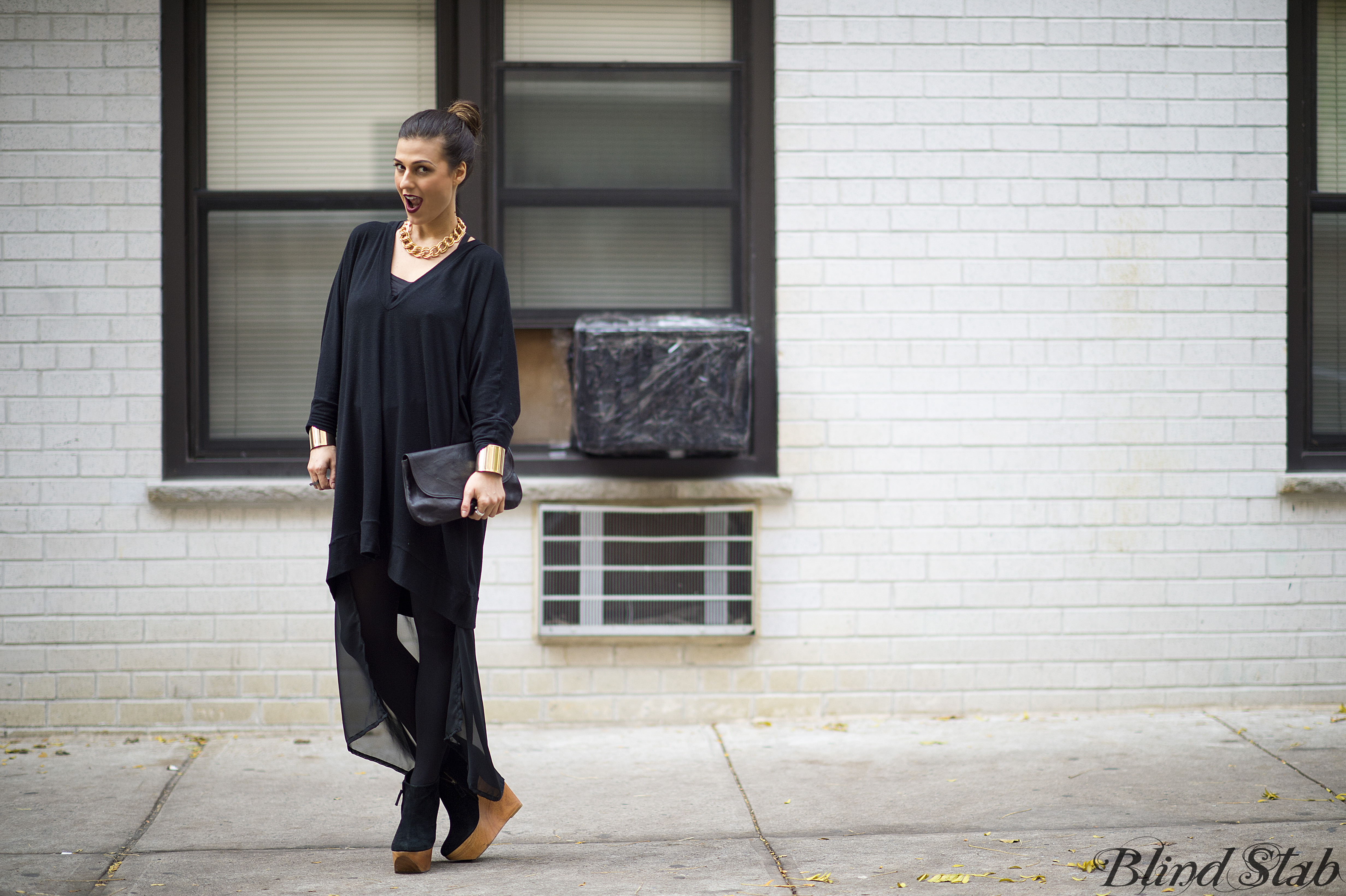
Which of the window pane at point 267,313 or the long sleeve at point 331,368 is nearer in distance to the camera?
the long sleeve at point 331,368

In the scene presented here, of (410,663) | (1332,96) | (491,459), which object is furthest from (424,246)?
(1332,96)

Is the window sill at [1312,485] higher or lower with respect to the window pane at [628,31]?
lower

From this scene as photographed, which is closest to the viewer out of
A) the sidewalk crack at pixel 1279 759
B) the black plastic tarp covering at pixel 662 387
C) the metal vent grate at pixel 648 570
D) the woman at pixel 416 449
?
the woman at pixel 416 449

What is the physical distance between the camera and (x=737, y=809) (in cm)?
398

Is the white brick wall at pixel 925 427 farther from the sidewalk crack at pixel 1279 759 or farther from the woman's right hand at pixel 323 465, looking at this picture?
the woman's right hand at pixel 323 465

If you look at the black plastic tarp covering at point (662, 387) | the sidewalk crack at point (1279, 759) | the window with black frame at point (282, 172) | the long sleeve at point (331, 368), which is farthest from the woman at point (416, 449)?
the sidewalk crack at point (1279, 759)

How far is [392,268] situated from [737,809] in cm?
204

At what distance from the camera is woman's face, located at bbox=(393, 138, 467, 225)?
3283 millimetres

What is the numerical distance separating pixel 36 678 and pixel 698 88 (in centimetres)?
362

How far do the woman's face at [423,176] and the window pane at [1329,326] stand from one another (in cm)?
391

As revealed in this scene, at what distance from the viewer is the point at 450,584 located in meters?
3.32

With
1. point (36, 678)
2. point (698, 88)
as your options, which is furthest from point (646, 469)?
point (36, 678)

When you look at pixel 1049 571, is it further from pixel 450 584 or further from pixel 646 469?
pixel 450 584

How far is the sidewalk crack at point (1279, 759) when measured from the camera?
4.03 meters
